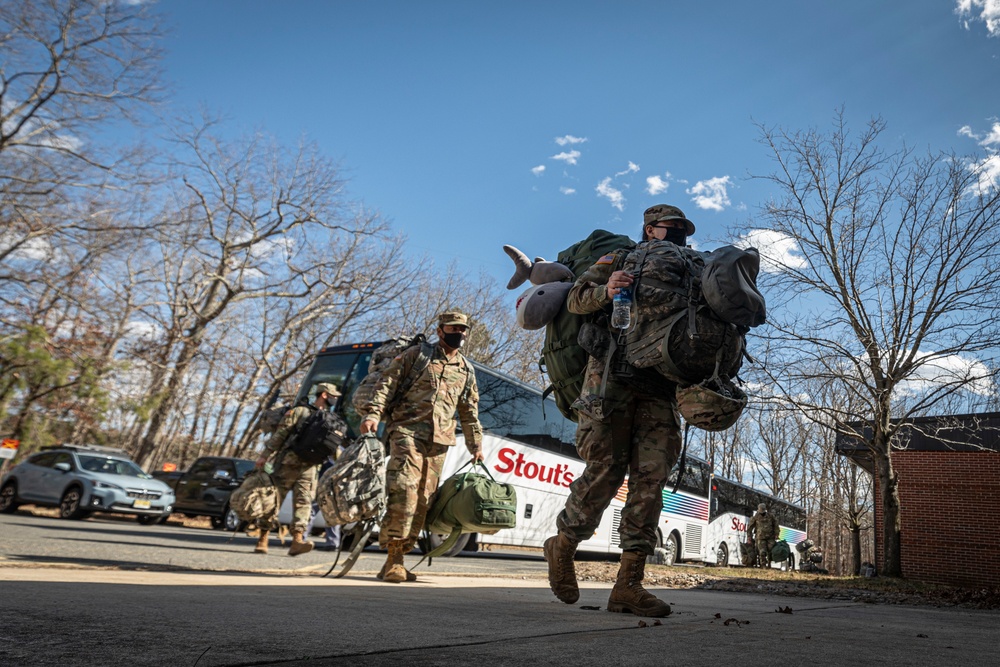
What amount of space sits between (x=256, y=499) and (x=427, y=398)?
2781mm

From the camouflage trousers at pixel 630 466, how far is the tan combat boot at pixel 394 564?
5.78ft

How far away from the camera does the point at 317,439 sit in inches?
278

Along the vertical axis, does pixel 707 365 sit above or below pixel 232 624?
above

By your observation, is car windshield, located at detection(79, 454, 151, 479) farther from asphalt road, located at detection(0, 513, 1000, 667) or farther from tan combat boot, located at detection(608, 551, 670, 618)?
tan combat boot, located at detection(608, 551, 670, 618)

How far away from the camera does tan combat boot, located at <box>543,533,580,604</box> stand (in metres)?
3.26

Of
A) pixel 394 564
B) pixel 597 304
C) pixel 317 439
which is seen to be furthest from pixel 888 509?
pixel 597 304

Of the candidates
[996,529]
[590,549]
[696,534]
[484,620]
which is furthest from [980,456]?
[484,620]

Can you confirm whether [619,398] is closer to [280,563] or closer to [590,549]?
[280,563]

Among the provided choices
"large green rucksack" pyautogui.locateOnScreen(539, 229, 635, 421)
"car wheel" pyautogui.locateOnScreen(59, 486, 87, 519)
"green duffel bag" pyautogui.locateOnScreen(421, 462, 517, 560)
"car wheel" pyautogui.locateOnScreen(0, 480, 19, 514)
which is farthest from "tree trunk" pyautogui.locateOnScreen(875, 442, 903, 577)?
"car wheel" pyautogui.locateOnScreen(0, 480, 19, 514)

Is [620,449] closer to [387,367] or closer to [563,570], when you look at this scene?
[563,570]

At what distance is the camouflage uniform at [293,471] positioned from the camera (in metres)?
7.01

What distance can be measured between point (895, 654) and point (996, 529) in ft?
53.8

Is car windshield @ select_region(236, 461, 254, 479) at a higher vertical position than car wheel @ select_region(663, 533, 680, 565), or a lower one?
higher

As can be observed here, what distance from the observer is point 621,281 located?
3.03 meters
